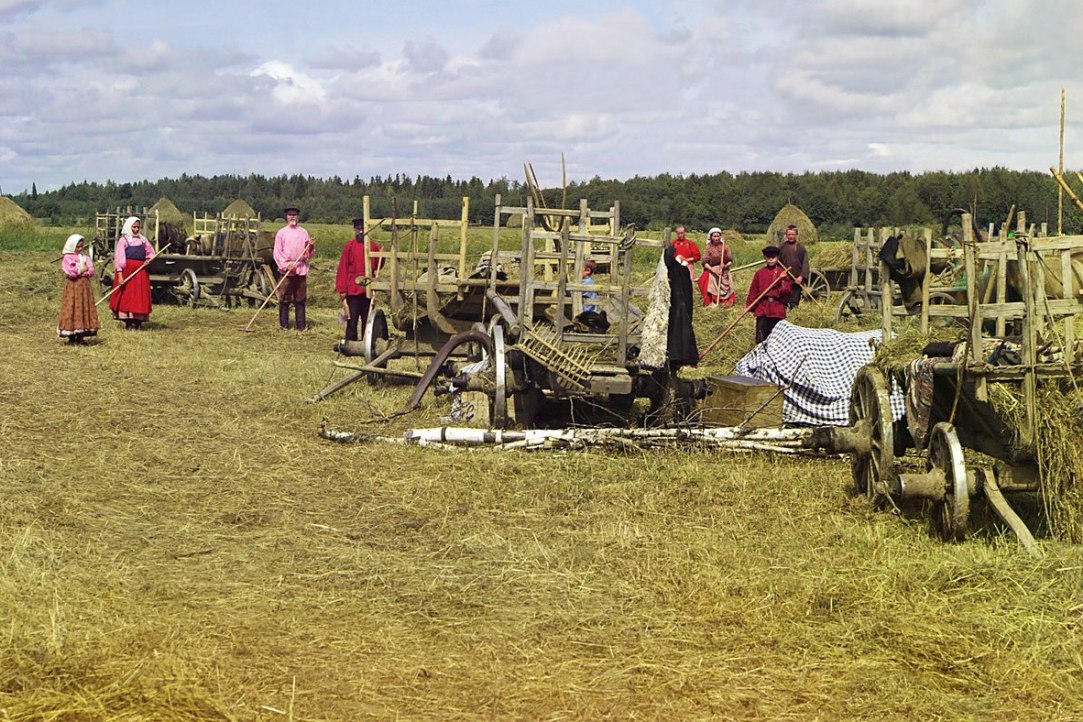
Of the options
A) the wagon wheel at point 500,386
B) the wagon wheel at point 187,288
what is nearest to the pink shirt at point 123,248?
the wagon wheel at point 187,288

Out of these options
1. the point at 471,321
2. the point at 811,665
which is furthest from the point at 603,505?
the point at 471,321

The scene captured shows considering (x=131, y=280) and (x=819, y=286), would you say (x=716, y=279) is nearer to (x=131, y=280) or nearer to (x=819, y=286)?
(x=819, y=286)

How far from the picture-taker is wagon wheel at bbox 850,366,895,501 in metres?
7.19

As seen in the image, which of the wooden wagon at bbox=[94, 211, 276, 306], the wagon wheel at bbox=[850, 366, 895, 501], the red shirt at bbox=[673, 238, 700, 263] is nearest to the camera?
the wagon wheel at bbox=[850, 366, 895, 501]

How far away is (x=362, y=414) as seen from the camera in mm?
11461

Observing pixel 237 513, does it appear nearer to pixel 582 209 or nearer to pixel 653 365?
pixel 653 365

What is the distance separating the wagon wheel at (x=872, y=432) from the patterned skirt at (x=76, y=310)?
11982 millimetres

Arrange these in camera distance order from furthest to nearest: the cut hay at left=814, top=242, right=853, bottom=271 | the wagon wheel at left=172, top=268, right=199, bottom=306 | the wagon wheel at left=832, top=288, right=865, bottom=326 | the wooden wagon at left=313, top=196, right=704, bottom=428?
the cut hay at left=814, top=242, right=853, bottom=271
the wagon wheel at left=172, top=268, right=199, bottom=306
the wagon wheel at left=832, top=288, right=865, bottom=326
the wooden wagon at left=313, top=196, right=704, bottom=428

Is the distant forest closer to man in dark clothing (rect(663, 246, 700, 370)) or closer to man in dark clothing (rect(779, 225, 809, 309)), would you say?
man in dark clothing (rect(779, 225, 809, 309))

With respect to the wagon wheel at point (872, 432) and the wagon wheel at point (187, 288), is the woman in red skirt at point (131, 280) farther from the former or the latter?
the wagon wheel at point (872, 432)

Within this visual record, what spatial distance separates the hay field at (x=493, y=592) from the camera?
15.7ft

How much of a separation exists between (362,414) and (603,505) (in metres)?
4.09

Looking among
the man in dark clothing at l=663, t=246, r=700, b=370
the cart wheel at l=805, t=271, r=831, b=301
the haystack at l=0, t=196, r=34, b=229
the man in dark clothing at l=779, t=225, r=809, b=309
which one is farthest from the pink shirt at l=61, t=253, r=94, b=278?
the haystack at l=0, t=196, r=34, b=229

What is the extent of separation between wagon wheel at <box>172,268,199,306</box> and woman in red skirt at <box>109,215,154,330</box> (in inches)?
144
